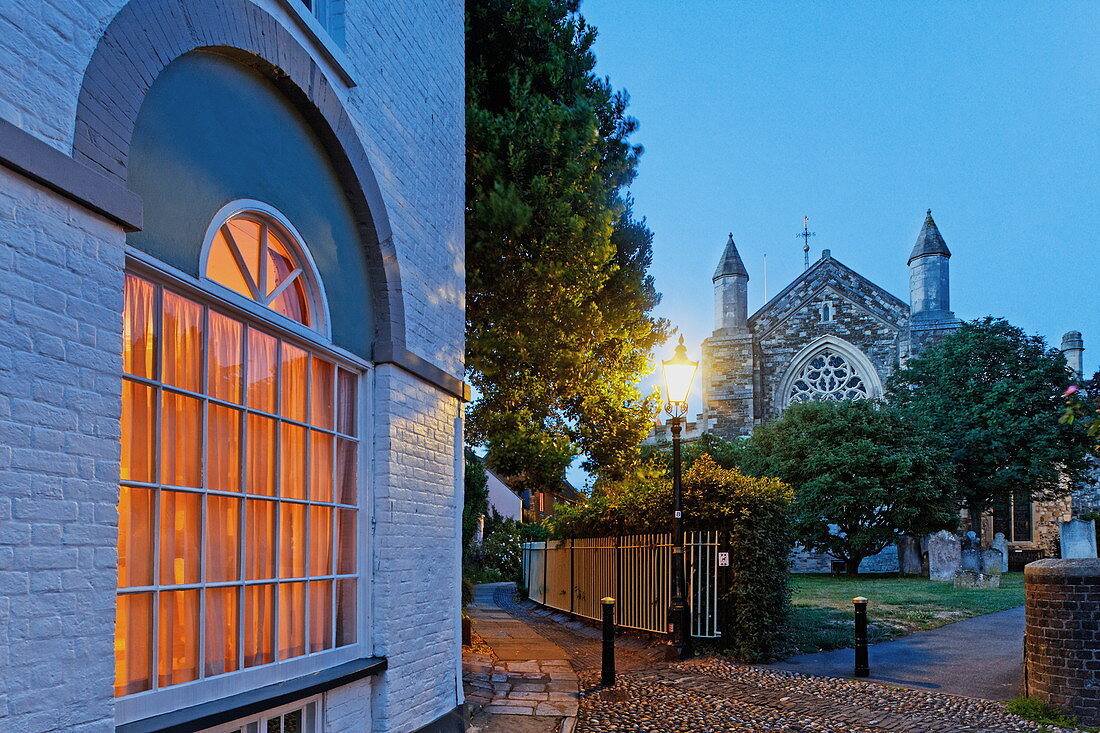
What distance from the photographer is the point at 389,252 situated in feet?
21.1

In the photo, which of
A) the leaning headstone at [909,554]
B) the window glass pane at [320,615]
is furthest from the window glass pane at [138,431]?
the leaning headstone at [909,554]

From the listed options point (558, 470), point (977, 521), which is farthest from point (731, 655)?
point (977, 521)

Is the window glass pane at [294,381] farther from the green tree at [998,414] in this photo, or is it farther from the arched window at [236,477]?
the green tree at [998,414]

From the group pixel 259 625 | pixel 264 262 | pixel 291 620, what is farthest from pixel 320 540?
pixel 264 262

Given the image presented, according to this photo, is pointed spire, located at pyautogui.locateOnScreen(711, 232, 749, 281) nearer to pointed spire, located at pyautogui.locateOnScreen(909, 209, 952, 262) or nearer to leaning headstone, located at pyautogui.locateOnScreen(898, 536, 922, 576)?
pointed spire, located at pyautogui.locateOnScreen(909, 209, 952, 262)

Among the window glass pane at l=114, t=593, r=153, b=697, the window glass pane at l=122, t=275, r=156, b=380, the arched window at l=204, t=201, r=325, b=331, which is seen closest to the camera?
the window glass pane at l=114, t=593, r=153, b=697

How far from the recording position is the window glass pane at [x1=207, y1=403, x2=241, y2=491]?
4461 millimetres

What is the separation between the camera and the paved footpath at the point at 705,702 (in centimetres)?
785

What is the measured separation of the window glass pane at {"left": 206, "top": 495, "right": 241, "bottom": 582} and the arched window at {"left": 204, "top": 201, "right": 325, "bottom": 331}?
3.66ft

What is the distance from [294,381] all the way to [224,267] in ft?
2.98

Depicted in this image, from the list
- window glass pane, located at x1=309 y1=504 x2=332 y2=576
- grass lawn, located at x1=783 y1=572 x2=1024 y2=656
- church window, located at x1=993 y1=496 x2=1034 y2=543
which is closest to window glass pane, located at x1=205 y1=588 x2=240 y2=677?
window glass pane, located at x1=309 y1=504 x2=332 y2=576

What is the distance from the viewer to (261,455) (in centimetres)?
493

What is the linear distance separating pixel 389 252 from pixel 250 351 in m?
1.79

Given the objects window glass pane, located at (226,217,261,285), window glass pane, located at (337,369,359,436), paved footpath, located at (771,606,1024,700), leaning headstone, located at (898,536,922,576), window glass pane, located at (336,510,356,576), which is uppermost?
window glass pane, located at (226,217,261,285)
